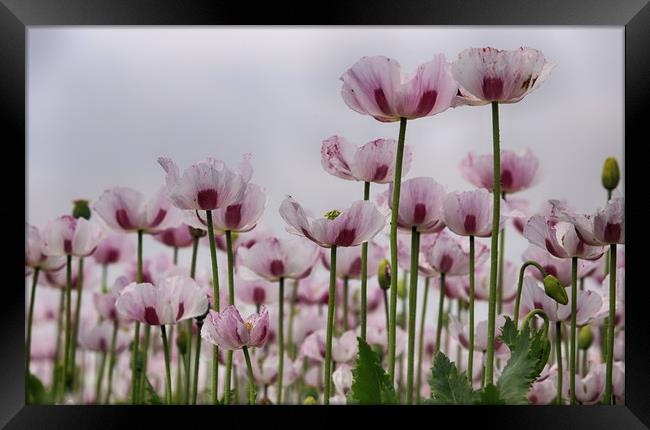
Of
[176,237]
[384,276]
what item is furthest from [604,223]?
[176,237]

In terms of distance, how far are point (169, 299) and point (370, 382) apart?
0.25m

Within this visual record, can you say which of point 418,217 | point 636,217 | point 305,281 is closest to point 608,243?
point 636,217

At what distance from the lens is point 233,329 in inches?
31.2

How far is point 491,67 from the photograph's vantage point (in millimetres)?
771

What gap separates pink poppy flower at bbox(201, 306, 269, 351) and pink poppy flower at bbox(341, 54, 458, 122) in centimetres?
22

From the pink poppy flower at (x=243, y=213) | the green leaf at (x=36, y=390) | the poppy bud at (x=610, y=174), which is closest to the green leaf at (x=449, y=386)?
the pink poppy flower at (x=243, y=213)

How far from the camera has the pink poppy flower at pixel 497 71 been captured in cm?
77

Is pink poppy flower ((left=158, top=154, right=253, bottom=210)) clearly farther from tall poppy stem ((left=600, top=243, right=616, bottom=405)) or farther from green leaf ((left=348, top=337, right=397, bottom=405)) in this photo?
tall poppy stem ((left=600, top=243, right=616, bottom=405))

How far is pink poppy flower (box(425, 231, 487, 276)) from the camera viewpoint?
1016 millimetres

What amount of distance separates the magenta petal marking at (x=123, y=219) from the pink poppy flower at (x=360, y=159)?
33 cm

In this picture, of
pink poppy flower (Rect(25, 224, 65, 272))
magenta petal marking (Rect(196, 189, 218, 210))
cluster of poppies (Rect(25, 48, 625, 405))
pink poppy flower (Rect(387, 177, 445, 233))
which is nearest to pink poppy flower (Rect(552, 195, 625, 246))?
cluster of poppies (Rect(25, 48, 625, 405))

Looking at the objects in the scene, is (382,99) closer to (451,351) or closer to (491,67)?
(491,67)

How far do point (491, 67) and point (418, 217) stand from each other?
17cm

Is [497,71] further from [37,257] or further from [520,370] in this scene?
[37,257]
